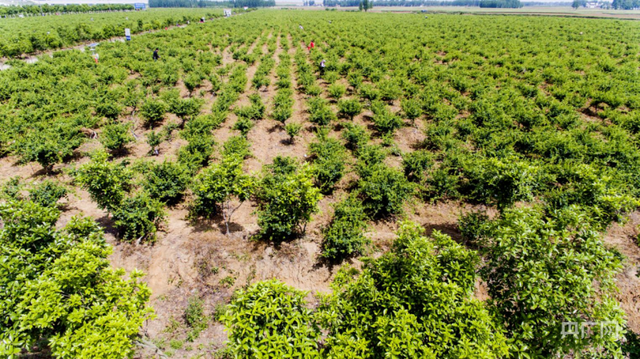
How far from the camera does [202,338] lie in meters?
7.45

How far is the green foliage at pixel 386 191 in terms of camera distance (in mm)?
11127

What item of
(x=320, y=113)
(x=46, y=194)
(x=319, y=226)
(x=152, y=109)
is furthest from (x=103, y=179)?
(x=320, y=113)

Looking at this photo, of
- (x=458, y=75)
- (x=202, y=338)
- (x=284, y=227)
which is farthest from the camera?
(x=458, y=75)

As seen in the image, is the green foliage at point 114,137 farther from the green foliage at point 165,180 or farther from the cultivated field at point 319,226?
the green foliage at point 165,180

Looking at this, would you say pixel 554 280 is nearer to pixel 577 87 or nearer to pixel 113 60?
pixel 577 87

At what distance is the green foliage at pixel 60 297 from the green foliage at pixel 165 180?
401 centimetres

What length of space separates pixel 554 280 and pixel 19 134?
2431cm

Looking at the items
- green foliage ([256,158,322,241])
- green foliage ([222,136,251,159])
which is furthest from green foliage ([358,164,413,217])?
green foliage ([222,136,251,159])

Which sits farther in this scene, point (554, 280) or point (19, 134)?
point (19, 134)

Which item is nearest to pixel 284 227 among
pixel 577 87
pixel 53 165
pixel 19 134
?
pixel 53 165

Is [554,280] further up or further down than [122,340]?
further up

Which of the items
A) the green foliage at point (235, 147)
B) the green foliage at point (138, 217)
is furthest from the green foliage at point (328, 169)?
the green foliage at point (138, 217)

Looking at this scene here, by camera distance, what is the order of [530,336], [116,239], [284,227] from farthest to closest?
[116,239], [284,227], [530,336]

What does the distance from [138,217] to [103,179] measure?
1678 mm
